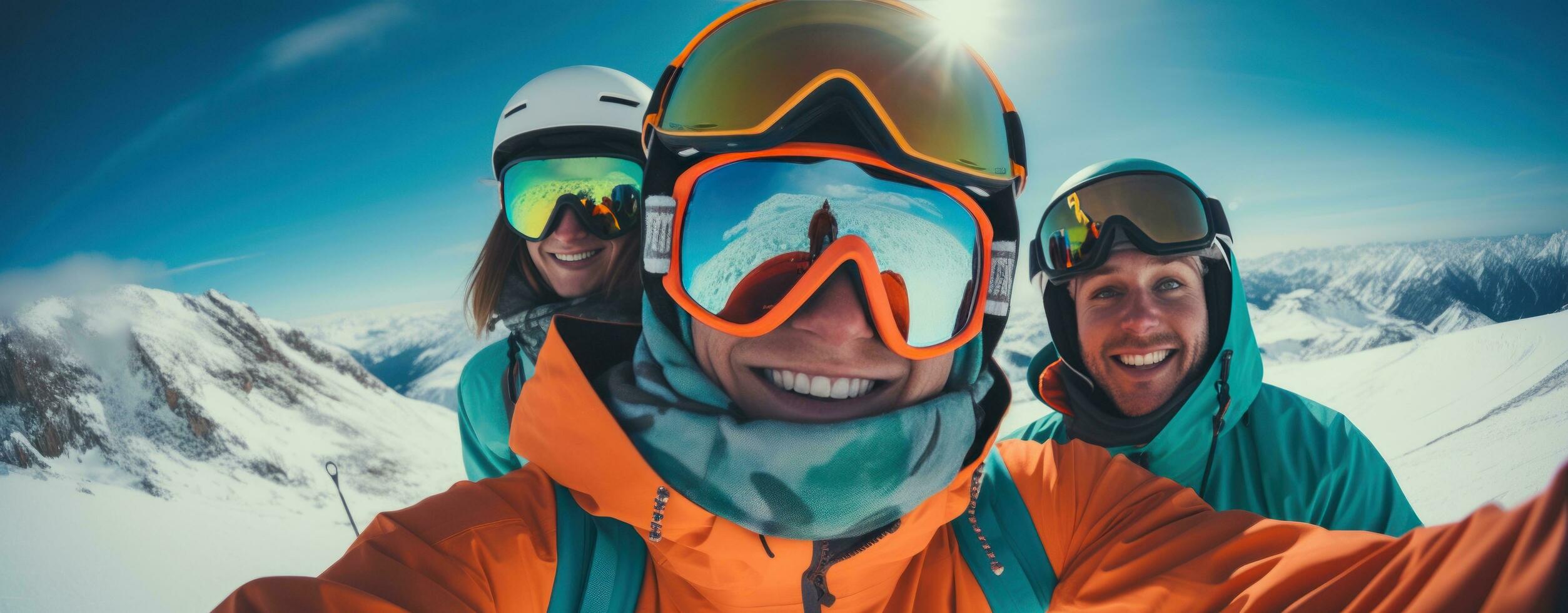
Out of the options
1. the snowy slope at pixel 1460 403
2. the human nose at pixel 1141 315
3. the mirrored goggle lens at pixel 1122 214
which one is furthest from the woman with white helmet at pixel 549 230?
the snowy slope at pixel 1460 403

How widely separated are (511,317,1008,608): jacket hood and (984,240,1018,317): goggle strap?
17.2 inches

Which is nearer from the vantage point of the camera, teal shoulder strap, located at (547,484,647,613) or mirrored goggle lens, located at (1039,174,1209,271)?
teal shoulder strap, located at (547,484,647,613)

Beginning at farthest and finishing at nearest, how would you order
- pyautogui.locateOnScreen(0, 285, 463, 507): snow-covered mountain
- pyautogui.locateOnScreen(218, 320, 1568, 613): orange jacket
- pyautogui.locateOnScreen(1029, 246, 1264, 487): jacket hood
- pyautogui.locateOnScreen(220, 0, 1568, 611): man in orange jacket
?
pyautogui.locateOnScreen(0, 285, 463, 507): snow-covered mountain, pyautogui.locateOnScreen(1029, 246, 1264, 487): jacket hood, pyautogui.locateOnScreen(220, 0, 1568, 611): man in orange jacket, pyautogui.locateOnScreen(218, 320, 1568, 613): orange jacket

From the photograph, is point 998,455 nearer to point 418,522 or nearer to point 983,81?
point 983,81

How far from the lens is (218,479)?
1343cm

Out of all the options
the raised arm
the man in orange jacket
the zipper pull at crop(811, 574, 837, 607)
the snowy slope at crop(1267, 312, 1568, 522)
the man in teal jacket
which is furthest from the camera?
the snowy slope at crop(1267, 312, 1568, 522)

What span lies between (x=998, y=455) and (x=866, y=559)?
0.61 meters

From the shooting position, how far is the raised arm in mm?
424

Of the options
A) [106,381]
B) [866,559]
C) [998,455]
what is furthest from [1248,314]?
[106,381]

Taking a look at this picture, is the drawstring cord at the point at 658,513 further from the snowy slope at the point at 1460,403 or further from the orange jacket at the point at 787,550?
the snowy slope at the point at 1460,403

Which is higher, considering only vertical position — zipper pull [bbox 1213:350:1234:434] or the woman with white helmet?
the woman with white helmet

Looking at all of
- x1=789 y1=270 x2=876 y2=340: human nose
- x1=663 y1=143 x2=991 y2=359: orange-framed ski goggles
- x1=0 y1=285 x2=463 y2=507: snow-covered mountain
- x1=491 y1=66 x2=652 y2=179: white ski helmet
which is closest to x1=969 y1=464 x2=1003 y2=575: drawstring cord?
x1=663 y1=143 x2=991 y2=359: orange-framed ski goggles

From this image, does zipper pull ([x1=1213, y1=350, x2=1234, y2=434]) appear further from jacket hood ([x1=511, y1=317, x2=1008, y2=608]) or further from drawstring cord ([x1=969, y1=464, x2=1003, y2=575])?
jacket hood ([x1=511, y1=317, x2=1008, y2=608])

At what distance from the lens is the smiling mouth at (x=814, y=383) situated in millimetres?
1336
